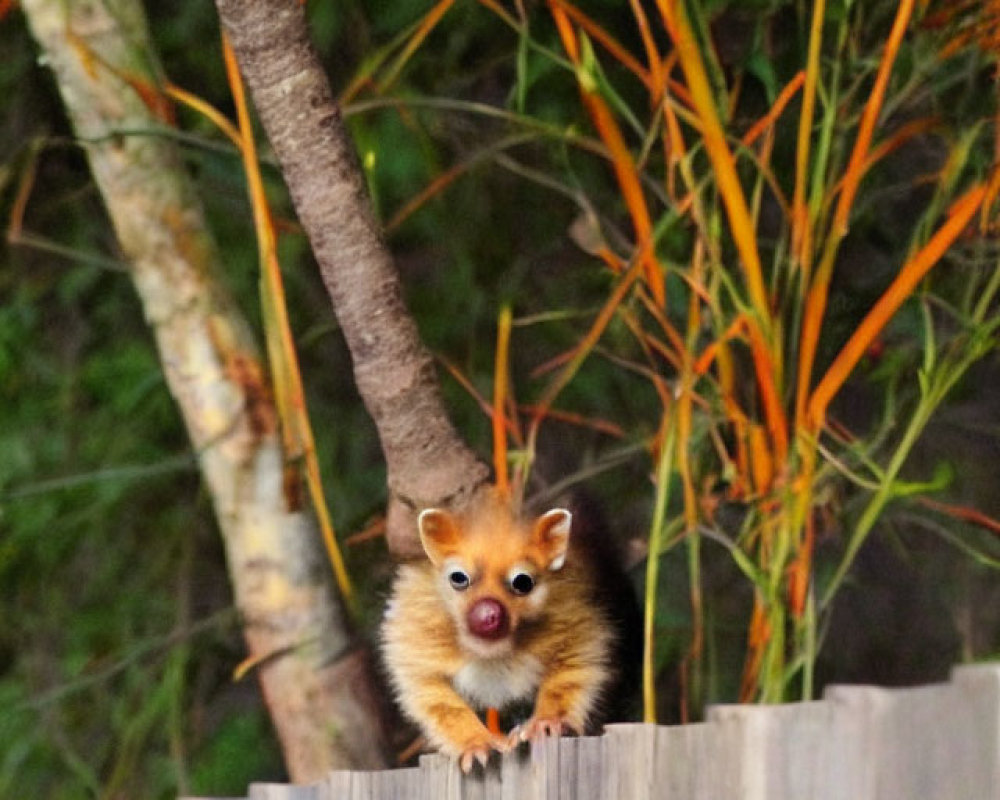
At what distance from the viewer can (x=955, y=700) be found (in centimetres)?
90

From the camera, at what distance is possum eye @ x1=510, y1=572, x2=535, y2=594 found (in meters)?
0.97

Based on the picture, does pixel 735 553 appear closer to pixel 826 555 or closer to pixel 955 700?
pixel 955 700

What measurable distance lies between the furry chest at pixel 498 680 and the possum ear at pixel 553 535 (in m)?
0.06

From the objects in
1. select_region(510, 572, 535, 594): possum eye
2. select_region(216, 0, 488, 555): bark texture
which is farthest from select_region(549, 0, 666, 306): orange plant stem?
select_region(510, 572, 535, 594): possum eye

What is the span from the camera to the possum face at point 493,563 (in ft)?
3.16

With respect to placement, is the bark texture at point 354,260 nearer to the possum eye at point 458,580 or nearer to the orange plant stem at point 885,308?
the possum eye at point 458,580

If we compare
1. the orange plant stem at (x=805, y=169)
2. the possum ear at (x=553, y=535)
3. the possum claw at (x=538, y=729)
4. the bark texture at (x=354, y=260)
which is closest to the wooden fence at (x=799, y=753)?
the possum claw at (x=538, y=729)

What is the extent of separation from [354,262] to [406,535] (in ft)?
0.59

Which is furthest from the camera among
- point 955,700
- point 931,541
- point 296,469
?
point 931,541

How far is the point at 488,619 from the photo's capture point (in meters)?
0.94

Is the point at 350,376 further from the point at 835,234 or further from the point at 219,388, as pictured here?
Answer: the point at 835,234

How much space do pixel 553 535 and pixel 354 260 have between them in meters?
0.23

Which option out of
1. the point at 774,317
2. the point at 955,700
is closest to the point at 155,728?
the point at 774,317

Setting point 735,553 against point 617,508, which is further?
point 617,508
